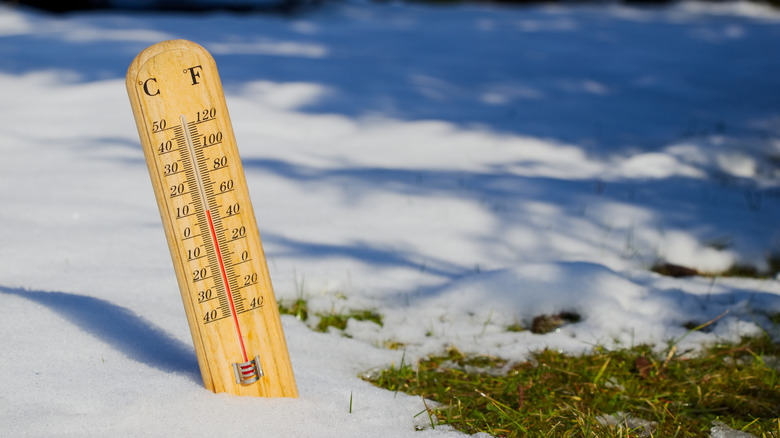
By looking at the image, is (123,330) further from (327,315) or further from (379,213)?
(379,213)

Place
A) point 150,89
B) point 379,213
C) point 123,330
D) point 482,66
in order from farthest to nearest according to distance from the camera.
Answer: point 482,66 < point 379,213 < point 123,330 < point 150,89

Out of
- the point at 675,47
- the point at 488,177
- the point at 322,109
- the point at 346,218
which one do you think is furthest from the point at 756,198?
the point at 675,47

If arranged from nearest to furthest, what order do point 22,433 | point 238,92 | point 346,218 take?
point 22,433 → point 346,218 → point 238,92

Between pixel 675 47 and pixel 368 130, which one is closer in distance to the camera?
pixel 368 130

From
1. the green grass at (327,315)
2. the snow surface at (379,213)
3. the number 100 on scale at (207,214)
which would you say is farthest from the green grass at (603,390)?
the number 100 on scale at (207,214)

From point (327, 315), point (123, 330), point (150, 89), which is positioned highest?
point (150, 89)

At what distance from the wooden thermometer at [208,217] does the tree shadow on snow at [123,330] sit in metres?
0.23

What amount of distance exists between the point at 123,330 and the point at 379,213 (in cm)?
190

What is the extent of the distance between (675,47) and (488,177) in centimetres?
605

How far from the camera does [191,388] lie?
1.74m

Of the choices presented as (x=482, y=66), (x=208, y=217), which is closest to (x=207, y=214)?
(x=208, y=217)

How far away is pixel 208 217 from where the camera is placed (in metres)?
1.60

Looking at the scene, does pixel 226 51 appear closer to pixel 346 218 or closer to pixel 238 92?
pixel 238 92

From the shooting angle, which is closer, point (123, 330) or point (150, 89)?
point (150, 89)
